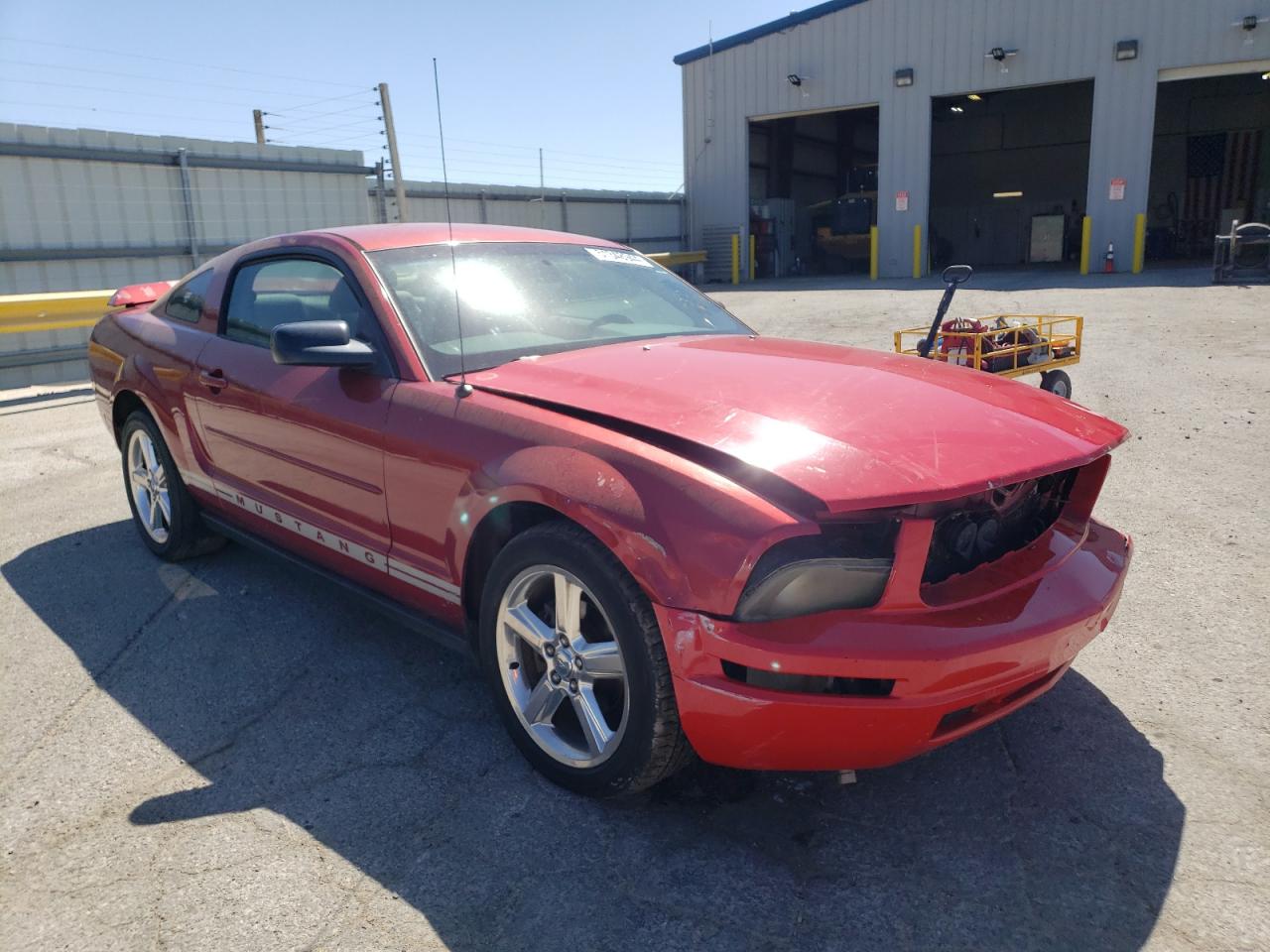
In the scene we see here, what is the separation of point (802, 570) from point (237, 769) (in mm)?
1781

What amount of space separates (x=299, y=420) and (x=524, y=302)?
890mm

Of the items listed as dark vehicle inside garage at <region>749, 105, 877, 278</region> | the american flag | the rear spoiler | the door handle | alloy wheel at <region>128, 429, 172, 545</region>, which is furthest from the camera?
the american flag

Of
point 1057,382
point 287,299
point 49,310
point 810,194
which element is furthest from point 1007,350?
point 810,194

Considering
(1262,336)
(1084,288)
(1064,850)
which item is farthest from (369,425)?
(1084,288)

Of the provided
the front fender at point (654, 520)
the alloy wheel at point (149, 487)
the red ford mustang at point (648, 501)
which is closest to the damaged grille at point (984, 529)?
the red ford mustang at point (648, 501)

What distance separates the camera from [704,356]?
3154 mm

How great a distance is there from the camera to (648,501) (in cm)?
223

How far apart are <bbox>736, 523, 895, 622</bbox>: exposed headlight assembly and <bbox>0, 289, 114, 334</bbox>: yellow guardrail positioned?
10349 mm

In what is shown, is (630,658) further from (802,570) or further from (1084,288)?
(1084,288)

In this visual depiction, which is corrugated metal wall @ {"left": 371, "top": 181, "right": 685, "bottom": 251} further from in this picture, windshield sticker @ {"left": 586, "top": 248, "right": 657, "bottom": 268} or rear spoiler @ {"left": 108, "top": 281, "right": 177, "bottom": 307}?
windshield sticker @ {"left": 586, "top": 248, "right": 657, "bottom": 268}

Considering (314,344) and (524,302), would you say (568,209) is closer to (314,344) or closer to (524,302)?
(524,302)

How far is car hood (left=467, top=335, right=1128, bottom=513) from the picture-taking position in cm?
218

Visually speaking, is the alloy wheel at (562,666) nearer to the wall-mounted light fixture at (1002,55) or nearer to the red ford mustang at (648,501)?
the red ford mustang at (648,501)

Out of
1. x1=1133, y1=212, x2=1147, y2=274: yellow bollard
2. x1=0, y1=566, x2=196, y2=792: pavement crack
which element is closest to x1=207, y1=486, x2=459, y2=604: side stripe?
x1=0, y1=566, x2=196, y2=792: pavement crack
